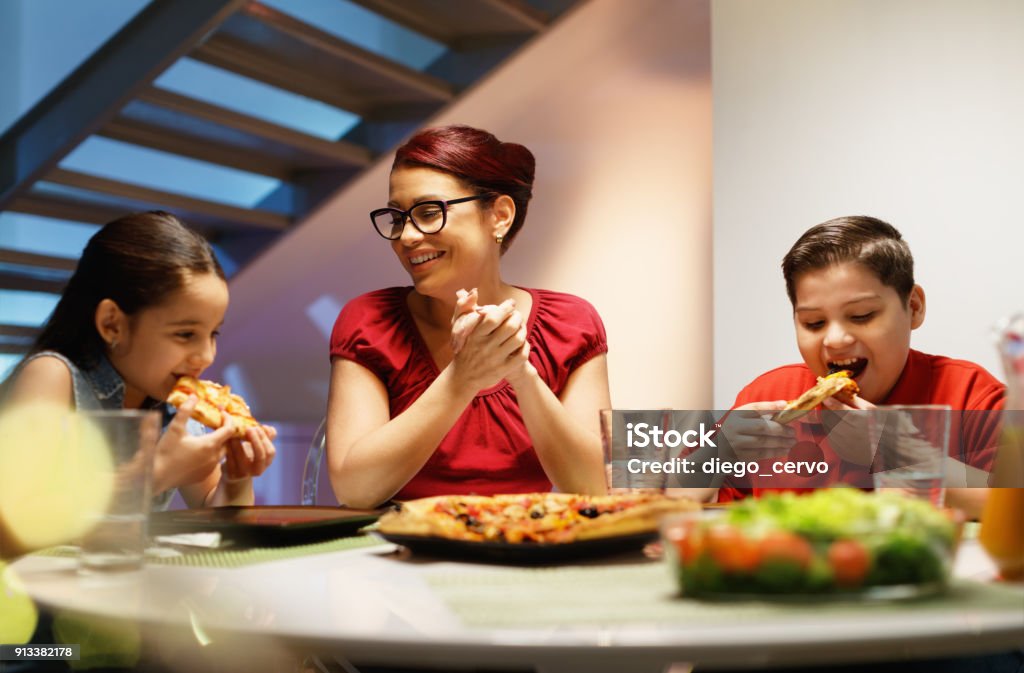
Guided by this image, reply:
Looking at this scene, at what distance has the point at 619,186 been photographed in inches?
155

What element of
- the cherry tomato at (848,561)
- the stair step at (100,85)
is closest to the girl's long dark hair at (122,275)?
the cherry tomato at (848,561)

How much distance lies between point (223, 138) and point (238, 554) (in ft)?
10.1

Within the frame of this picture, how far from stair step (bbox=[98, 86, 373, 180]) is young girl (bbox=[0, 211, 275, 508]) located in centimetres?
188

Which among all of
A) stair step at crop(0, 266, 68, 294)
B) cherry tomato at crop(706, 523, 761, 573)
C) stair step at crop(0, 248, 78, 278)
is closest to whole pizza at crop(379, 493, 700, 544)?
cherry tomato at crop(706, 523, 761, 573)

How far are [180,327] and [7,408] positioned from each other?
0.28 metres

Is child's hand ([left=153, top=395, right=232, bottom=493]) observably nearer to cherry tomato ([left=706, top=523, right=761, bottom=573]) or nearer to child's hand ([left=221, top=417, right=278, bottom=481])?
child's hand ([left=221, top=417, right=278, bottom=481])

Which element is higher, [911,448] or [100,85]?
[100,85]

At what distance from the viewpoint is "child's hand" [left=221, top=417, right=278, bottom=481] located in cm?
152

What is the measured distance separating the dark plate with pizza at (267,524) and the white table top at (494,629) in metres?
0.19

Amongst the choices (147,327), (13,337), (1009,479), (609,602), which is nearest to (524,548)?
(609,602)

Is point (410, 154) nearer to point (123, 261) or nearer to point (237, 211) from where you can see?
point (123, 261)

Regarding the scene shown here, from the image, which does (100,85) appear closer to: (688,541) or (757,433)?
(757,433)

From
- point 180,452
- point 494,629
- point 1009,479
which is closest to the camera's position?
point 494,629

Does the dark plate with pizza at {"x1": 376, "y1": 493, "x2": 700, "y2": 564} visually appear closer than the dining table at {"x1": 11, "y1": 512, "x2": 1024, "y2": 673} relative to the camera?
No
